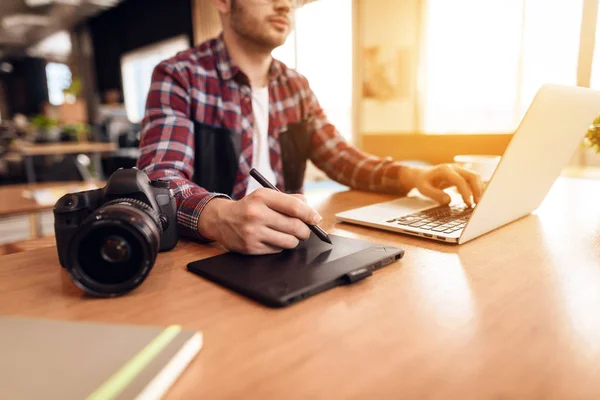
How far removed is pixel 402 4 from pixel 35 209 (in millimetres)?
3101

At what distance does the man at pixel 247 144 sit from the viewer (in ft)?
1.77

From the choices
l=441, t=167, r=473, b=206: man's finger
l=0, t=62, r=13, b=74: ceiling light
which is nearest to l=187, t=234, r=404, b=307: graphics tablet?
l=441, t=167, r=473, b=206: man's finger

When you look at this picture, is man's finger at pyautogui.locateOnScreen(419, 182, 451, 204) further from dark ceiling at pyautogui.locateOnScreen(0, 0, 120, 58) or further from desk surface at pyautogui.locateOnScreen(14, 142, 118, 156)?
dark ceiling at pyautogui.locateOnScreen(0, 0, 120, 58)

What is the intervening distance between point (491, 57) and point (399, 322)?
10.7ft

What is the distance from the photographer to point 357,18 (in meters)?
3.67

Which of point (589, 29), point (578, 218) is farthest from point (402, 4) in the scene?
point (578, 218)

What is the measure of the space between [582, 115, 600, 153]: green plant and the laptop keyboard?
27 cm

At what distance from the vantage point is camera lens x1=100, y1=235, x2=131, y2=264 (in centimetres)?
44

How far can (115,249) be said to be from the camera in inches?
17.6

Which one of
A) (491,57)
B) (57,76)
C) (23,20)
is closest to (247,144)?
(491,57)

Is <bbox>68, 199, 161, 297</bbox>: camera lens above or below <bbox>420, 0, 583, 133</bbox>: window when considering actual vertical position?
below

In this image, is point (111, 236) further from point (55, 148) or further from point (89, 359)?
point (55, 148)

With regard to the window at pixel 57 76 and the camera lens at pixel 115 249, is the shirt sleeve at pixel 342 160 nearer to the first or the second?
the camera lens at pixel 115 249

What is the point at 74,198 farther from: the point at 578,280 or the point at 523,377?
the point at 578,280
